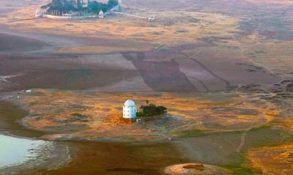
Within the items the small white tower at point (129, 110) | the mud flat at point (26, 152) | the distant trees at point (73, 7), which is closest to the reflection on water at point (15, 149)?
the mud flat at point (26, 152)

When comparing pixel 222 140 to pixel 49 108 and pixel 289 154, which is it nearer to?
pixel 289 154

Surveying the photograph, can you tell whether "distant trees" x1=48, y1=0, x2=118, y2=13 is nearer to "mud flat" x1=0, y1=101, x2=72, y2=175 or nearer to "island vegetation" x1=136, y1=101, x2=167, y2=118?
"island vegetation" x1=136, y1=101, x2=167, y2=118

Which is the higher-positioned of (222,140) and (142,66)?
(142,66)

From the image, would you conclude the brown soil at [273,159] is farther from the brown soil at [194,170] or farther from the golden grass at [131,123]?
the golden grass at [131,123]

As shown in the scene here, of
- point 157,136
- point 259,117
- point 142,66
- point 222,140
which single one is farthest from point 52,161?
point 142,66

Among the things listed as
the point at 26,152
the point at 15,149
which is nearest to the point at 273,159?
the point at 26,152

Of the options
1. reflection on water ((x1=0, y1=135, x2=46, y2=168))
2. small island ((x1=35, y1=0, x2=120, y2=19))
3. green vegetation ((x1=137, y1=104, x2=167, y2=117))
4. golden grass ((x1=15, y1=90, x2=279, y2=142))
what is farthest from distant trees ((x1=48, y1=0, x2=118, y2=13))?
reflection on water ((x1=0, y1=135, x2=46, y2=168))
